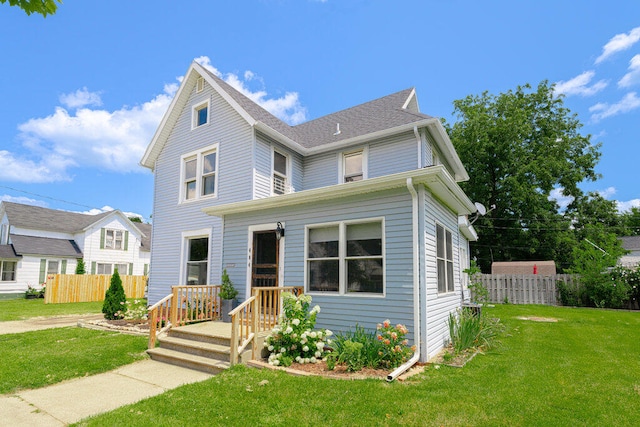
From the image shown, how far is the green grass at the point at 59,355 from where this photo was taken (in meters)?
5.40

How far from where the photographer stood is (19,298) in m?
21.3

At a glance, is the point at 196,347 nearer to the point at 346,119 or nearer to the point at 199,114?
the point at 199,114

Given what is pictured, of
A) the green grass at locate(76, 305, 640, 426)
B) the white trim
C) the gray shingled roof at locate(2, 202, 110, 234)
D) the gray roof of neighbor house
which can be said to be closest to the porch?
the green grass at locate(76, 305, 640, 426)

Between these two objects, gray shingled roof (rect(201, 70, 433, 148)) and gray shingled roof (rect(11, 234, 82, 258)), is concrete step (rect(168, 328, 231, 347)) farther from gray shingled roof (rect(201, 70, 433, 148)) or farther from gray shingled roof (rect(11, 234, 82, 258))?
gray shingled roof (rect(11, 234, 82, 258))

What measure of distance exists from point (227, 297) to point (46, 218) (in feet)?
79.3

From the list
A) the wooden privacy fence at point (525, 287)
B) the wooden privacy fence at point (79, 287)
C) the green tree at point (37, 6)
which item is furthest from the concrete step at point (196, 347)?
the wooden privacy fence at point (79, 287)

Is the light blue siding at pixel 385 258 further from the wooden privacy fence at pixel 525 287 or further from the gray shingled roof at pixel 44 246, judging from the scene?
the gray shingled roof at pixel 44 246

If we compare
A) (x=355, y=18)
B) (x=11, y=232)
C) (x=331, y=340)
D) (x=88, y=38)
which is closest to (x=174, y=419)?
(x=331, y=340)

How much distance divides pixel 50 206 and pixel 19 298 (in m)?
8.55

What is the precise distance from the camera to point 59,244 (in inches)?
947

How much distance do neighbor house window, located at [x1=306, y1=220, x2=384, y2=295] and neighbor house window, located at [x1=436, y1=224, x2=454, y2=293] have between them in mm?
1463

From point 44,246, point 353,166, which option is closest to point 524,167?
point 353,166

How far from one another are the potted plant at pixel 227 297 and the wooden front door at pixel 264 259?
0.53m

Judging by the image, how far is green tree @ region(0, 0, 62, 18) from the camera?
113 inches
